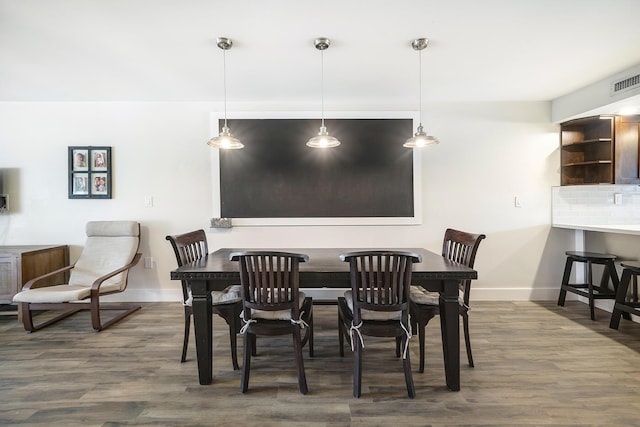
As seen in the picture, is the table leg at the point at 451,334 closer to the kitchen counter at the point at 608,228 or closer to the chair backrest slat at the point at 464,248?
the chair backrest slat at the point at 464,248

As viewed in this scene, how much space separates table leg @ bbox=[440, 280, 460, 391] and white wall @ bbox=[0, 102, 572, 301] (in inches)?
68.8

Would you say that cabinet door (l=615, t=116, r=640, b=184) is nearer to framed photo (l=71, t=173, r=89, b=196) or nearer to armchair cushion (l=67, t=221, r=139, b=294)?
armchair cushion (l=67, t=221, r=139, b=294)

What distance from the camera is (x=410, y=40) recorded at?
235cm

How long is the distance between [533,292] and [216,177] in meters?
4.12

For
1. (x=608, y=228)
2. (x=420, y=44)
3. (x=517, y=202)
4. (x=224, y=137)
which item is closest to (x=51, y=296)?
(x=224, y=137)

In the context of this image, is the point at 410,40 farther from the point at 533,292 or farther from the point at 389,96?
the point at 533,292

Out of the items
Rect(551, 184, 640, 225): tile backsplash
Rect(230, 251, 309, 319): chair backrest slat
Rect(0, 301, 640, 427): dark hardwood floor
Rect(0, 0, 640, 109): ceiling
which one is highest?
Rect(0, 0, 640, 109): ceiling

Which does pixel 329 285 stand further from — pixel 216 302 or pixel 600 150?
pixel 600 150

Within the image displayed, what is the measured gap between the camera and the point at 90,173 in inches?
144

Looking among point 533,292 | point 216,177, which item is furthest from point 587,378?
point 216,177

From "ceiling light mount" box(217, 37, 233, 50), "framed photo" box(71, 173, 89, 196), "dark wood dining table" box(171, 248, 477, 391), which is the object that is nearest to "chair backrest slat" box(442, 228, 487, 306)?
"dark wood dining table" box(171, 248, 477, 391)

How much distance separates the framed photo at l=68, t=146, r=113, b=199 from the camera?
11.9ft

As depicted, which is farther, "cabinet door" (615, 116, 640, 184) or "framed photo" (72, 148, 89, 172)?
"framed photo" (72, 148, 89, 172)

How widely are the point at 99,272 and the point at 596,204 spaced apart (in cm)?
580
